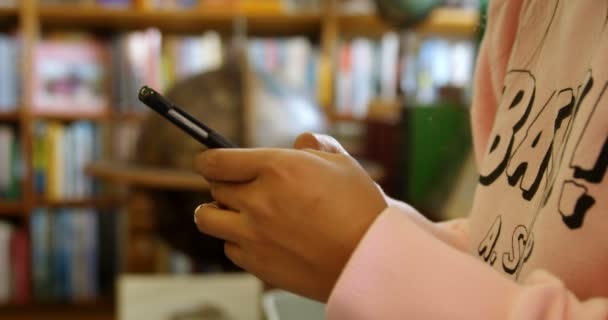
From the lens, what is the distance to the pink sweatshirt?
0.31m

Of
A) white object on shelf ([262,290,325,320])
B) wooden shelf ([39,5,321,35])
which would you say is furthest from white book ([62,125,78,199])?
white object on shelf ([262,290,325,320])

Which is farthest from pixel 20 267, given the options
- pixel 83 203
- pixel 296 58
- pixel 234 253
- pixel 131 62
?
pixel 234 253

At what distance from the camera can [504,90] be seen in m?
0.49

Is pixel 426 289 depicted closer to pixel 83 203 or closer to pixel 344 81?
pixel 344 81

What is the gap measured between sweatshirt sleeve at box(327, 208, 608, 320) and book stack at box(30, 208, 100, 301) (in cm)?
227

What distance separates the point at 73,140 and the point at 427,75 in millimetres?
1272

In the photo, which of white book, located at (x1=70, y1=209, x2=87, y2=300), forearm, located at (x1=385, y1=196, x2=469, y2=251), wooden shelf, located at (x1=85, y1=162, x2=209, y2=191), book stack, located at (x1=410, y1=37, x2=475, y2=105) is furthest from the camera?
white book, located at (x1=70, y1=209, x2=87, y2=300)

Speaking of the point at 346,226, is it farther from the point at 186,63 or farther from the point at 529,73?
the point at 186,63

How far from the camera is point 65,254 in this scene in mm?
2420

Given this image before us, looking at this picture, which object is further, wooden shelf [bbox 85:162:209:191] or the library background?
the library background

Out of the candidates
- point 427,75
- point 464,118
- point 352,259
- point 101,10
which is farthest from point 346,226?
point 101,10

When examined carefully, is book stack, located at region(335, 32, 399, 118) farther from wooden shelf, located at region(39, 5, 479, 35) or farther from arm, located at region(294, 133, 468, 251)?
arm, located at region(294, 133, 468, 251)

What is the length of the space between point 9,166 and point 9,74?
0.32m

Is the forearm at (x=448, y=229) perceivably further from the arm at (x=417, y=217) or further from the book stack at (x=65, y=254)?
the book stack at (x=65, y=254)
